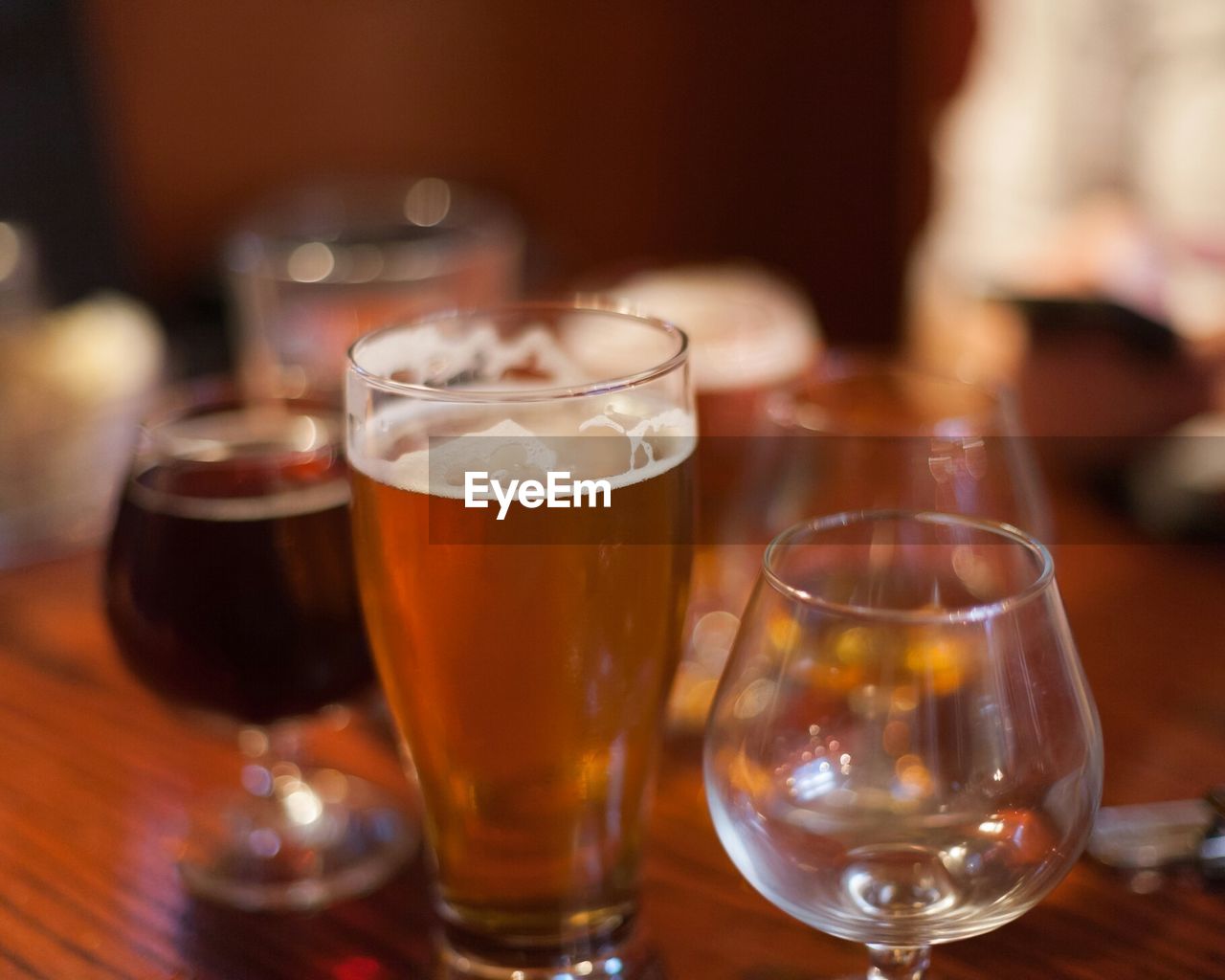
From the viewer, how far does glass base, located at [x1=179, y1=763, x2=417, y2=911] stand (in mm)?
720

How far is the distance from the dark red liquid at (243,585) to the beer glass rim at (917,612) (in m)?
0.25

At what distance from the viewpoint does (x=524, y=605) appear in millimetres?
593

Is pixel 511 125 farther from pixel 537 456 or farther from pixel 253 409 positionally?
pixel 537 456

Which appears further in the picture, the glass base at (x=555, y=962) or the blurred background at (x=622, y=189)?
the blurred background at (x=622, y=189)

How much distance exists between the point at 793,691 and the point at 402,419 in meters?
0.21

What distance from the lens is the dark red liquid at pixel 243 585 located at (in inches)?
28.5

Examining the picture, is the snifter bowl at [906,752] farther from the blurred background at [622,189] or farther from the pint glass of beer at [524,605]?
the blurred background at [622,189]

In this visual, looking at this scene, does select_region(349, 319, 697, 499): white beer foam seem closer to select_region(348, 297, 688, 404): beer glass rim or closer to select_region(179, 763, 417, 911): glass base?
select_region(348, 297, 688, 404): beer glass rim

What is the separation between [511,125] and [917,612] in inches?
106

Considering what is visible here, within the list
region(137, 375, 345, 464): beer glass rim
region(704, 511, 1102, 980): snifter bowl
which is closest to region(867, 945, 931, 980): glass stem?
region(704, 511, 1102, 980): snifter bowl

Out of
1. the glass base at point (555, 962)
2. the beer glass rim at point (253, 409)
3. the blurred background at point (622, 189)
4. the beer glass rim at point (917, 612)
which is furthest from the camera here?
the blurred background at point (622, 189)

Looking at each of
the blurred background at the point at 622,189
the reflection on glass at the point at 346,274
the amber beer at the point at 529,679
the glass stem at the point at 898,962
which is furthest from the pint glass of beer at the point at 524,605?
the blurred background at the point at 622,189

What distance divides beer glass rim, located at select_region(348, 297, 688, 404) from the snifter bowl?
0.31 feet

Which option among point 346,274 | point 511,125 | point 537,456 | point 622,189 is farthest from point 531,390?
point 622,189
